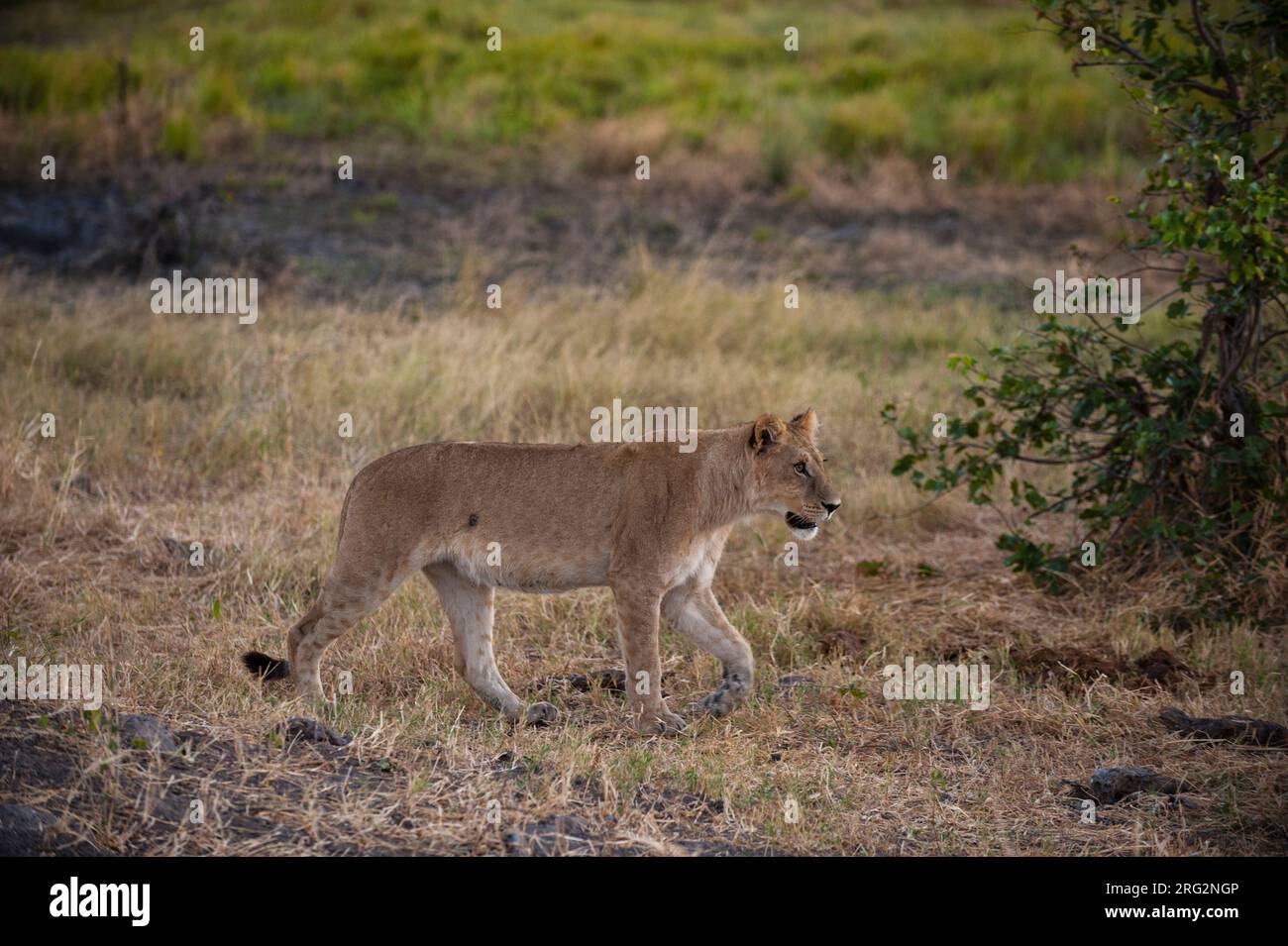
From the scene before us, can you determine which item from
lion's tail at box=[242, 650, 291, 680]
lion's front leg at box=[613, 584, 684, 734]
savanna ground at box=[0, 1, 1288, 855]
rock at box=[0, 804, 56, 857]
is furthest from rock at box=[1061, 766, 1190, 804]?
rock at box=[0, 804, 56, 857]

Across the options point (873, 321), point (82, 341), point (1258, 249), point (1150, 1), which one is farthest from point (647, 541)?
point (873, 321)

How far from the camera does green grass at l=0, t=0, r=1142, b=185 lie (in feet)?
63.6

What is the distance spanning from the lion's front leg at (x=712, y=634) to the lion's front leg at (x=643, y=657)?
406mm

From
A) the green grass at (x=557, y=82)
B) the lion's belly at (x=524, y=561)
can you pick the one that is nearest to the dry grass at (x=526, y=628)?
the lion's belly at (x=524, y=561)

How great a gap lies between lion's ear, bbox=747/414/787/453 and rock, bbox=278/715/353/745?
7.52ft

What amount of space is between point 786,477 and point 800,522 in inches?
9.1

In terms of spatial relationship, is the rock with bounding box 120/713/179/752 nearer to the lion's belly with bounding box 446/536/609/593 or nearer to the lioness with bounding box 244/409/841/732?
the lioness with bounding box 244/409/841/732

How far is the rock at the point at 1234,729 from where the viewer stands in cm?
674

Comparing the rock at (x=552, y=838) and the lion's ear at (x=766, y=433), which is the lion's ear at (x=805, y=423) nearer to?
the lion's ear at (x=766, y=433)

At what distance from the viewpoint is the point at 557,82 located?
21.6 meters

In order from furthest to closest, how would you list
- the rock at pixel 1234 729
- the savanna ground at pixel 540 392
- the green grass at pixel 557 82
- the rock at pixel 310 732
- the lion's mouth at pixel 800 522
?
the green grass at pixel 557 82 < the lion's mouth at pixel 800 522 < the rock at pixel 1234 729 < the rock at pixel 310 732 < the savanna ground at pixel 540 392

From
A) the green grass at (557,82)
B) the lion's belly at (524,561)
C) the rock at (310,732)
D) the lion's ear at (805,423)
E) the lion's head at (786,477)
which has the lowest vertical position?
the rock at (310,732)
